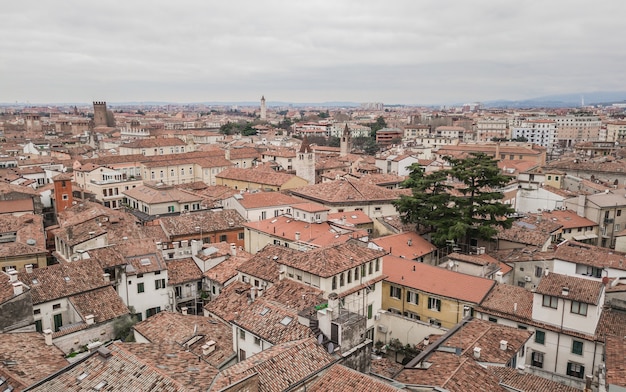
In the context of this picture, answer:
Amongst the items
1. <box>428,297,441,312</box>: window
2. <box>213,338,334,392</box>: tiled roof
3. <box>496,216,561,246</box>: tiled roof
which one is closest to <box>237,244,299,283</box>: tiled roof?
<box>428,297,441,312</box>: window

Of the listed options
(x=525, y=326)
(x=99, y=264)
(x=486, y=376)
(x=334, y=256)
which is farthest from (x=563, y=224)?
(x=99, y=264)

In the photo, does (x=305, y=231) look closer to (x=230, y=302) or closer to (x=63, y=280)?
(x=230, y=302)

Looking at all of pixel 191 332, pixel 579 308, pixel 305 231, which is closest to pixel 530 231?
pixel 579 308

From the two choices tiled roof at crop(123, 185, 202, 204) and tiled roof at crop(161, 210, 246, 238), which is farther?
tiled roof at crop(123, 185, 202, 204)

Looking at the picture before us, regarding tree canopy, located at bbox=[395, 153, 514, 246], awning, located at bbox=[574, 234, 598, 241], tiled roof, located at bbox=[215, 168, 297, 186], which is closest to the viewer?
tree canopy, located at bbox=[395, 153, 514, 246]

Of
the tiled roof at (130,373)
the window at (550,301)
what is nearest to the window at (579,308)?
the window at (550,301)

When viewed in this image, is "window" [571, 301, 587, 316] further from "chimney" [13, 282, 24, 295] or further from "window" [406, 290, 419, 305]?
"chimney" [13, 282, 24, 295]
